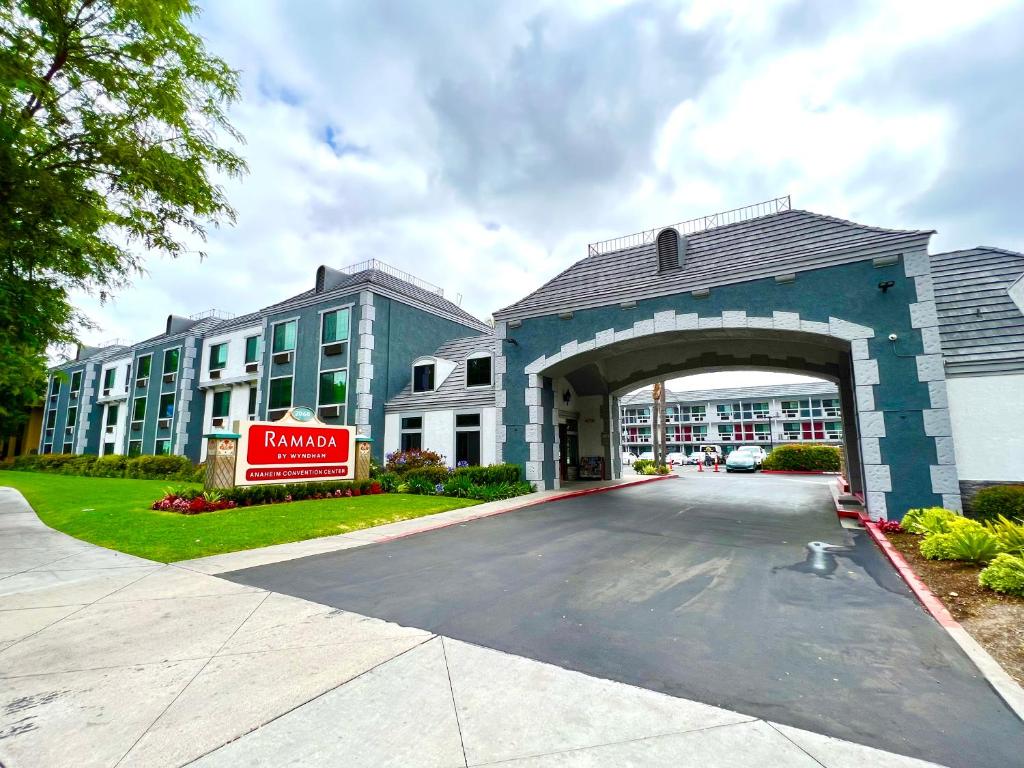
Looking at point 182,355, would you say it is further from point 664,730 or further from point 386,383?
point 664,730

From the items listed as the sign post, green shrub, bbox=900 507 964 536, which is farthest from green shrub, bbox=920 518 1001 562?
the sign post

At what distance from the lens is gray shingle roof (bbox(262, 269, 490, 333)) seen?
23.0 meters

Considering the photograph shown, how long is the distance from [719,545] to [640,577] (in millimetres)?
2891

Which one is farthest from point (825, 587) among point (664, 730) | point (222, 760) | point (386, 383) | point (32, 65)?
point (386, 383)

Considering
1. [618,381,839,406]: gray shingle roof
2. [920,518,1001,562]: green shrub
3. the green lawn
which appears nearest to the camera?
[920,518,1001,562]: green shrub

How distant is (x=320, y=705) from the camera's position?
3189mm

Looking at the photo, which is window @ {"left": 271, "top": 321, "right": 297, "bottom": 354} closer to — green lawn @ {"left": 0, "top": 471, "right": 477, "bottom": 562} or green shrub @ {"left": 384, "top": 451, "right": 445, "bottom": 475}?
green shrub @ {"left": 384, "top": 451, "right": 445, "bottom": 475}

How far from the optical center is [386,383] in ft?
76.1

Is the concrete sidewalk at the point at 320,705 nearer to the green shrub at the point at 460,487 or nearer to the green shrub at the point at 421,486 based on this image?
the green shrub at the point at 460,487

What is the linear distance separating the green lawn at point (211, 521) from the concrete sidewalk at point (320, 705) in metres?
3.59

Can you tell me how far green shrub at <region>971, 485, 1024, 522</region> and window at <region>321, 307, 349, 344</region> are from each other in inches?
886

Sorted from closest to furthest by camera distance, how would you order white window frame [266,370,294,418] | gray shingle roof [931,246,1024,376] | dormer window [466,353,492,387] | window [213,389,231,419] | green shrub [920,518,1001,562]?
green shrub [920,518,1001,562] < gray shingle roof [931,246,1024,376] < dormer window [466,353,492,387] < white window frame [266,370,294,418] < window [213,389,231,419]

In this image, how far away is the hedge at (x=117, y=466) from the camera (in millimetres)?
25703

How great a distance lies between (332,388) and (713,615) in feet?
70.7
